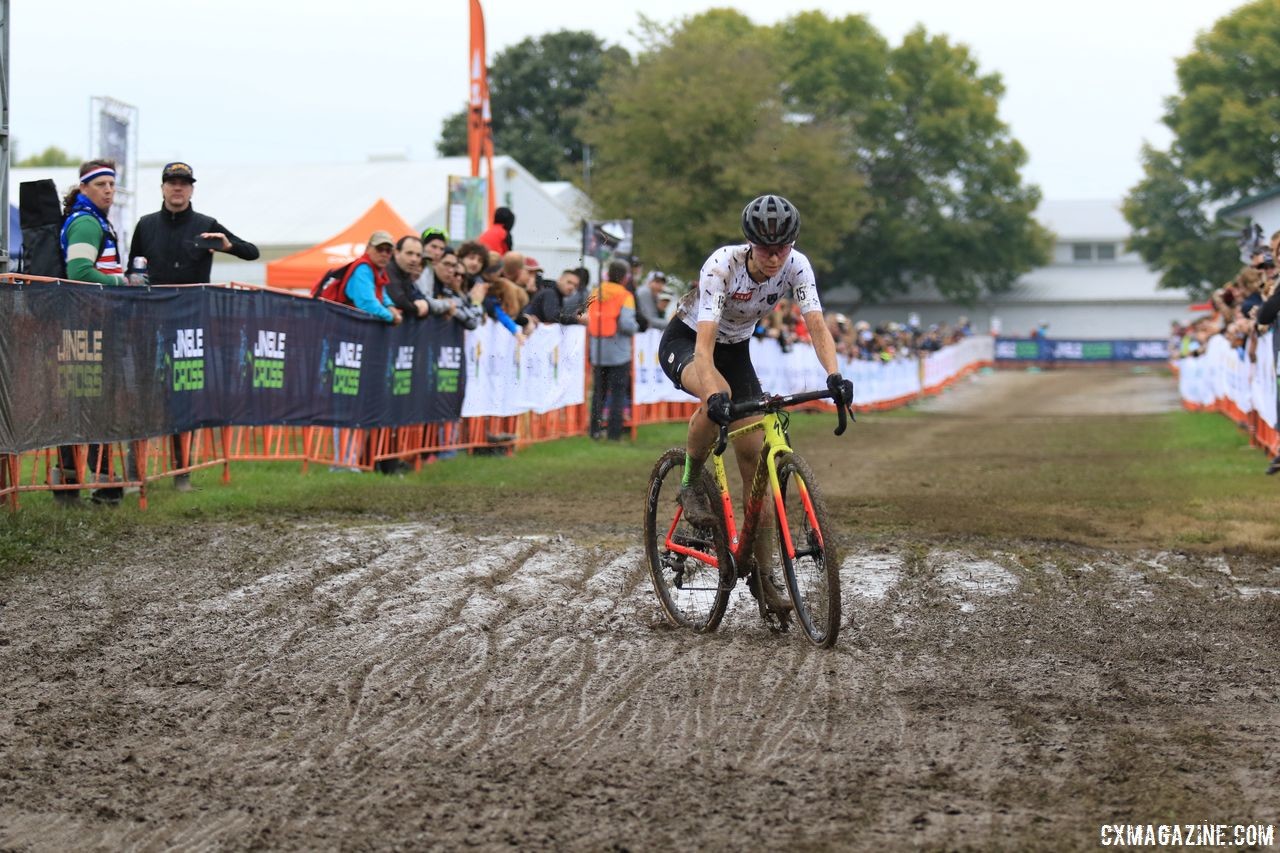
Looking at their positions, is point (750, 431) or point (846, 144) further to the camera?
point (846, 144)

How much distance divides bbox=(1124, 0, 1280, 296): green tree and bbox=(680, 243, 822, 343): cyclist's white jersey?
68.4 metres

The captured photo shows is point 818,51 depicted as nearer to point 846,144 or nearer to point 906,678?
point 846,144

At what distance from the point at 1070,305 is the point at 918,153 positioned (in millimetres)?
15688

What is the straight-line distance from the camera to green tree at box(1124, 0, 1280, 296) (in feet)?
235

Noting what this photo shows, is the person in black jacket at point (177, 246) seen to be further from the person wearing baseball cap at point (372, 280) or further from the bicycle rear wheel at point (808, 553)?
the bicycle rear wheel at point (808, 553)

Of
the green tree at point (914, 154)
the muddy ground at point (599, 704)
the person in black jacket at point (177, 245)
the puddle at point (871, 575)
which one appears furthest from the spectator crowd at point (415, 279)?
the green tree at point (914, 154)

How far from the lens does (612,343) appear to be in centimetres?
1862

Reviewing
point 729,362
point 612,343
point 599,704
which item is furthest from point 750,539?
point 612,343

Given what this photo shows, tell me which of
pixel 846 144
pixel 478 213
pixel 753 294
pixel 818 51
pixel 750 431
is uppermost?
pixel 818 51

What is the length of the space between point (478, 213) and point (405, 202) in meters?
22.8

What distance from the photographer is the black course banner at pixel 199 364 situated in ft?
31.3

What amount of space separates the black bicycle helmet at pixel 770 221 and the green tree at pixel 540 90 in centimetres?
7066

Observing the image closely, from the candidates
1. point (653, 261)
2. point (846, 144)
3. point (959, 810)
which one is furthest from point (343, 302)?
point (846, 144)

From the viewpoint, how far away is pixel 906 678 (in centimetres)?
602
